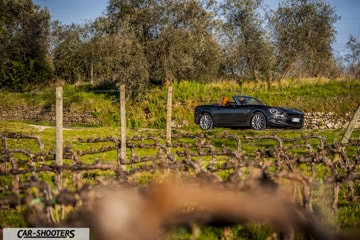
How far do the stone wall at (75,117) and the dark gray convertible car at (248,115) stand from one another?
664cm

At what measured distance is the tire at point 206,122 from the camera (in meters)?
17.7

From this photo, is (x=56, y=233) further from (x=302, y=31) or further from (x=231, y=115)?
(x=302, y=31)

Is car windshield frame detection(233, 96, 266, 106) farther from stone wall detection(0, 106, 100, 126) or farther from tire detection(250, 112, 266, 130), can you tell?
stone wall detection(0, 106, 100, 126)

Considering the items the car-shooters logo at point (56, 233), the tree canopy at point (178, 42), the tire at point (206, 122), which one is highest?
the tree canopy at point (178, 42)

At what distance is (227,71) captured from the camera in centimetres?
4116

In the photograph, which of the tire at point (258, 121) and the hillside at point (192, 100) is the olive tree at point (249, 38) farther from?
the tire at point (258, 121)

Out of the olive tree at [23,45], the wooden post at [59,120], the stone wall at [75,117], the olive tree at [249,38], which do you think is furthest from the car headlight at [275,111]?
the olive tree at [23,45]

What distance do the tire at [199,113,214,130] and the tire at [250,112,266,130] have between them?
2148 millimetres

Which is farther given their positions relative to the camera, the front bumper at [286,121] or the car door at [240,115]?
the car door at [240,115]

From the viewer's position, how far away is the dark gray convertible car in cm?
1551

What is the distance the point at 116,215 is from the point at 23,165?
25.9 ft

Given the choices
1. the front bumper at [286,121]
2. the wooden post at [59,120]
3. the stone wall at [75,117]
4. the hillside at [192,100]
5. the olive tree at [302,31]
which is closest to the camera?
the wooden post at [59,120]

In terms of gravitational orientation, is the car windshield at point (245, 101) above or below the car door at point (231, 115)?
above

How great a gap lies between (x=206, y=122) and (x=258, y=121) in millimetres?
2800
